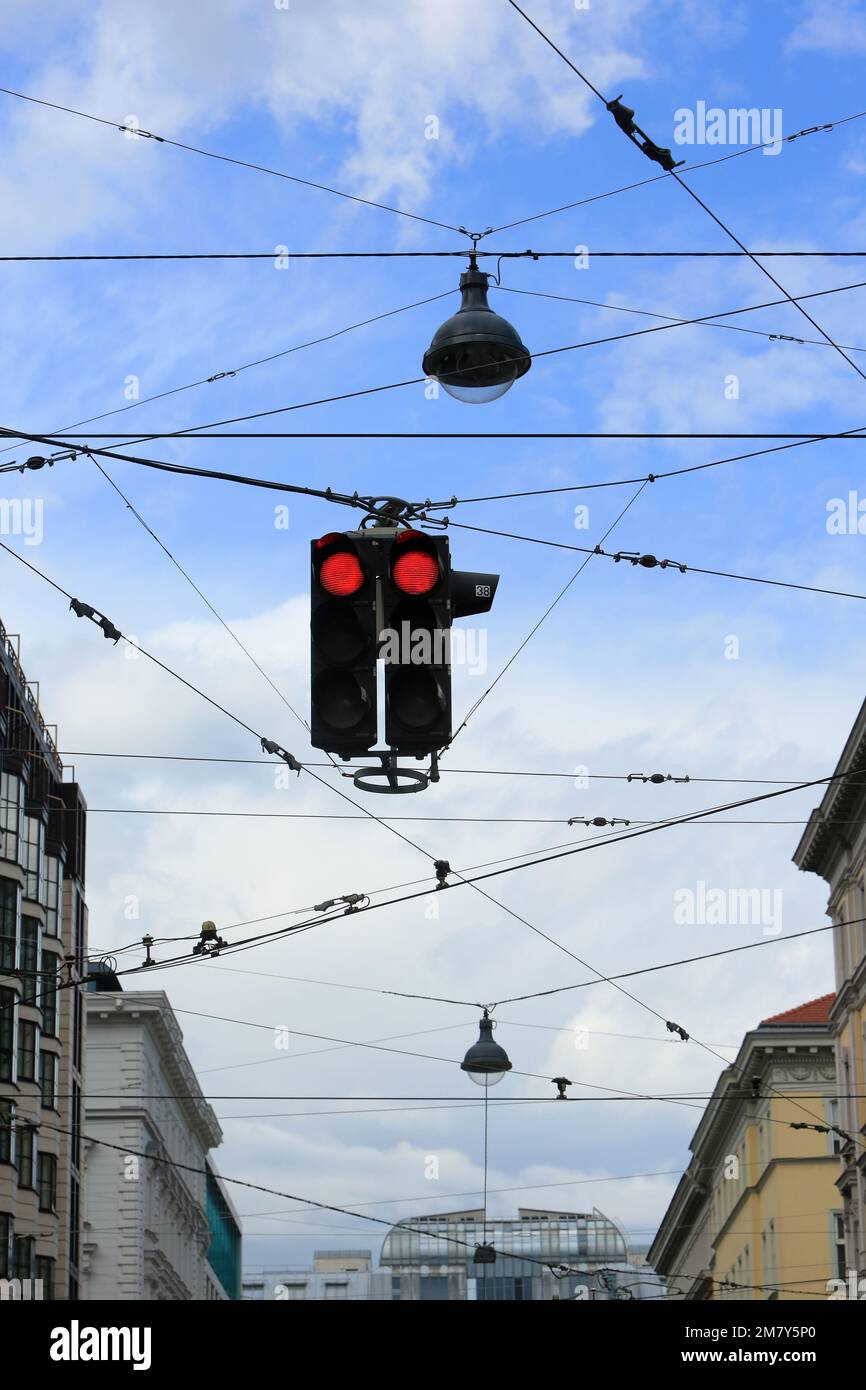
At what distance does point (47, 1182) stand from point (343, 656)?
59540 millimetres

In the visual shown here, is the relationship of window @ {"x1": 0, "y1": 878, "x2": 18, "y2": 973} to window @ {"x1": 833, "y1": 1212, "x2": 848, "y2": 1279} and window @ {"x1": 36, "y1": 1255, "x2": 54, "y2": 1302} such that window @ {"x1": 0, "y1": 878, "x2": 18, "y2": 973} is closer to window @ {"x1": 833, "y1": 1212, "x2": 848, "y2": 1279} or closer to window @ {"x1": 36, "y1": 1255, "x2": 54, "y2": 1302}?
window @ {"x1": 36, "y1": 1255, "x2": 54, "y2": 1302}

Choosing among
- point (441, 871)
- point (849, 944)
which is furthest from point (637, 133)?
point (849, 944)

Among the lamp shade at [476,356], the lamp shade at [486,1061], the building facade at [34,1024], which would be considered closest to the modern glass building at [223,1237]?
the building facade at [34,1024]

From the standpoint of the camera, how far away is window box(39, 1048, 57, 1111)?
68.5 meters

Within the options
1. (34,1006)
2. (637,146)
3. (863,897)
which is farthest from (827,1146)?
(637,146)

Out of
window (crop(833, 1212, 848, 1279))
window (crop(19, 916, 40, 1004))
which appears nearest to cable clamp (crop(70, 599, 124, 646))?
window (crop(19, 916, 40, 1004))

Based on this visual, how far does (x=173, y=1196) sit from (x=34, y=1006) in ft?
130

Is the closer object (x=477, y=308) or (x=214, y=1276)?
(x=477, y=308)

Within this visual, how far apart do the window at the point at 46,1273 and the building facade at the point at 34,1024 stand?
60mm

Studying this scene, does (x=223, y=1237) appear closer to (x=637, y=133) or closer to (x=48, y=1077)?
(x=48, y=1077)

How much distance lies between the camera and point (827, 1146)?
78.4 meters

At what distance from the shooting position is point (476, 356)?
52.6 ft

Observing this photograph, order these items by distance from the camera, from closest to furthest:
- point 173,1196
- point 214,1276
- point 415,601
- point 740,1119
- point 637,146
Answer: point 415,601 → point 637,146 → point 740,1119 → point 173,1196 → point 214,1276
